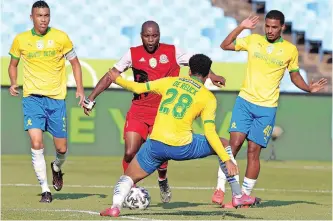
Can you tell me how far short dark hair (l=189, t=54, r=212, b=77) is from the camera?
1009 centimetres

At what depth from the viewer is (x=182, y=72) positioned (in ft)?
72.2

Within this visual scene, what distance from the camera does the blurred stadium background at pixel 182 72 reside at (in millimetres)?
18188

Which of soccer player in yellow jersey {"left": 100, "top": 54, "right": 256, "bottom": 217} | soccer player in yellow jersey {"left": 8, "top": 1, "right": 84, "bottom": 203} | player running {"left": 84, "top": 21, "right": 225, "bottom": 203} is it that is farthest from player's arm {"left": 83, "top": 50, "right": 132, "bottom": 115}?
soccer player in yellow jersey {"left": 100, "top": 54, "right": 256, "bottom": 217}

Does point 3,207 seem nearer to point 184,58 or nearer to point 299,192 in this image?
point 184,58

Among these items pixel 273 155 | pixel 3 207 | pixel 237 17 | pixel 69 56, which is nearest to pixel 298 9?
pixel 237 17

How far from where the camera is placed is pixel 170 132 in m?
9.98

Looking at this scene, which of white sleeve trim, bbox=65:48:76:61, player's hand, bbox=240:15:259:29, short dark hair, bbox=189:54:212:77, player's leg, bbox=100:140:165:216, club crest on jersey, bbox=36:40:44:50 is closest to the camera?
player's leg, bbox=100:140:165:216

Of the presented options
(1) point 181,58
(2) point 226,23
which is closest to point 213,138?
(1) point 181,58

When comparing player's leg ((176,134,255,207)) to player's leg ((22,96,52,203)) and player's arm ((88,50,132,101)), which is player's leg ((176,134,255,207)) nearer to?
player's arm ((88,50,132,101))

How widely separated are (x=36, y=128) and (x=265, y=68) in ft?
9.96

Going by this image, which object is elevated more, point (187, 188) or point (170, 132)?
point (170, 132)

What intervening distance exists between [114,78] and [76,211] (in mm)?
1514

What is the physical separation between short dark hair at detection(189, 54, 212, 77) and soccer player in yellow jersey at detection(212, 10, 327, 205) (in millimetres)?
2147

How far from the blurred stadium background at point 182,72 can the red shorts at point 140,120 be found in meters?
3.06
